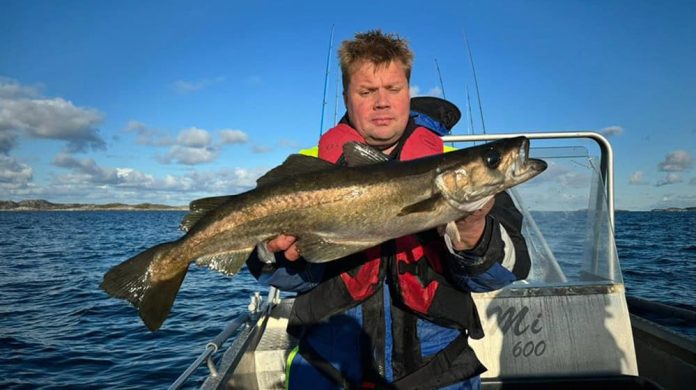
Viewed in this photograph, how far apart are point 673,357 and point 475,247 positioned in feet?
10.9

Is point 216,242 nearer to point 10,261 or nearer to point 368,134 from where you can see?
point 368,134

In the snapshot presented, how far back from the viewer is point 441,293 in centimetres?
363

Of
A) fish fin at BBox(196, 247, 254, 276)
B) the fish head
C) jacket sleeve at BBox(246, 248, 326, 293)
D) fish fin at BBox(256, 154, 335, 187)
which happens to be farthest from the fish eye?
fish fin at BBox(196, 247, 254, 276)

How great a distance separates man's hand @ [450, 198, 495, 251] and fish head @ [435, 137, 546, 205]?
0.33 feet

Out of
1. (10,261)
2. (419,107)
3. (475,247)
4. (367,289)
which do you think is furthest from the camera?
(10,261)

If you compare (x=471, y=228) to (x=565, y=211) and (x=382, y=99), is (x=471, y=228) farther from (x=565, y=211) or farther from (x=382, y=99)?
(x=565, y=211)

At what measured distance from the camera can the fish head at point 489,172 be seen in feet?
10.9

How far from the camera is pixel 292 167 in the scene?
3.76 m

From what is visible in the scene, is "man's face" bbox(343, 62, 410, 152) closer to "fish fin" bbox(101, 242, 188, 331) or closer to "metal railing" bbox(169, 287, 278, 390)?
"fish fin" bbox(101, 242, 188, 331)

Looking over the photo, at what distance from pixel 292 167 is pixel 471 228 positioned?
1537 mm

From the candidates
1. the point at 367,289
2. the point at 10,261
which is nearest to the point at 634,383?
the point at 367,289

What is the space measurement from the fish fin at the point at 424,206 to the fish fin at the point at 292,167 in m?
0.75

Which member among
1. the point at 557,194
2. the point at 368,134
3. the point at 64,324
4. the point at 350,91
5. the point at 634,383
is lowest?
the point at 64,324

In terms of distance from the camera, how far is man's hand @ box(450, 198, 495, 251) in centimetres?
332
